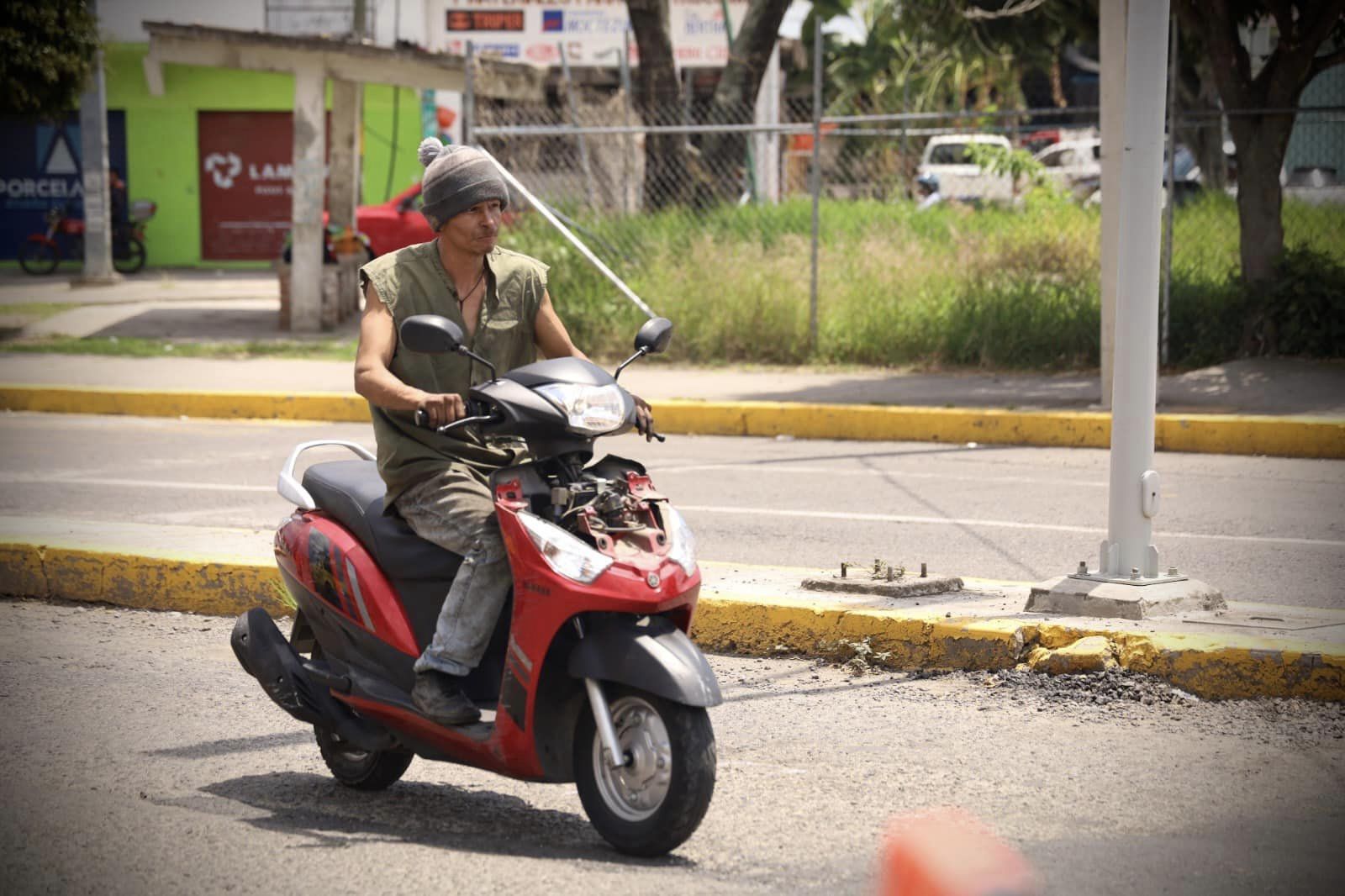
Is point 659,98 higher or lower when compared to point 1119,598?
higher

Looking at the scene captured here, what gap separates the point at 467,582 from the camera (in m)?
4.04

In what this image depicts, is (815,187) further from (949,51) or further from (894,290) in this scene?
(949,51)

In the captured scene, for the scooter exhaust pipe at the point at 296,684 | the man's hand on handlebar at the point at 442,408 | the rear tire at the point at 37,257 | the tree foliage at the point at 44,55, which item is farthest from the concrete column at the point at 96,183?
the man's hand on handlebar at the point at 442,408

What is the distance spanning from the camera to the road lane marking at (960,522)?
780 centimetres

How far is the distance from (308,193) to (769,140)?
32.8ft

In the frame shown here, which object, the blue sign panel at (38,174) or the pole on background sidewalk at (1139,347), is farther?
the blue sign panel at (38,174)

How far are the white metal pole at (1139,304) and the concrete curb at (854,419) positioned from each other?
4.36 m

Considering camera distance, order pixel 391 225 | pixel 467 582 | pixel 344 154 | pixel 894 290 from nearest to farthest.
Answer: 1. pixel 467 582
2. pixel 894 290
3. pixel 344 154
4. pixel 391 225

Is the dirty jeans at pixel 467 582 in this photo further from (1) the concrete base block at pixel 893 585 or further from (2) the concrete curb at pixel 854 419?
(2) the concrete curb at pixel 854 419

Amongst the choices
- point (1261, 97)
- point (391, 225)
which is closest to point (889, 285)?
point (1261, 97)

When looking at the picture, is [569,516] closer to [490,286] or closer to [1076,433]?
[490,286]

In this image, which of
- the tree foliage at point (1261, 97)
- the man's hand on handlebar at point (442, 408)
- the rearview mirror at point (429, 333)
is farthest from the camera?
the tree foliage at point (1261, 97)

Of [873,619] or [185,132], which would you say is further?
[185,132]

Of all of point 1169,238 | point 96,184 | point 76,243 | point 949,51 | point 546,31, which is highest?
point 546,31
